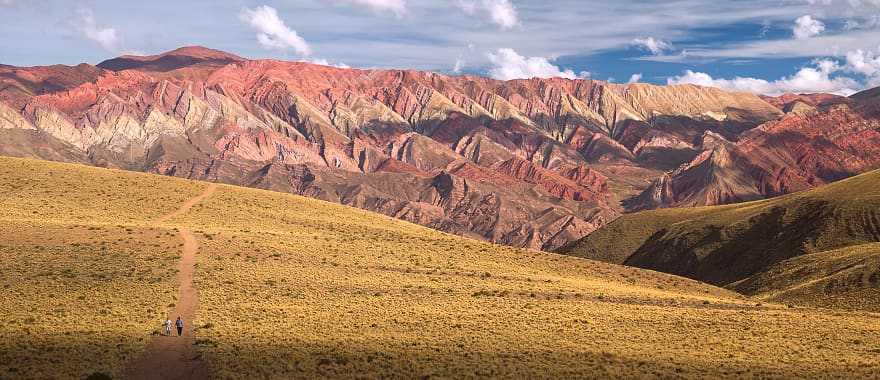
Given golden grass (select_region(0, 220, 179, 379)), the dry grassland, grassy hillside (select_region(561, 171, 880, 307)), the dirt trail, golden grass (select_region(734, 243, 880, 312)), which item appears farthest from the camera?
grassy hillside (select_region(561, 171, 880, 307))

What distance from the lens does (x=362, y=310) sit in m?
53.9

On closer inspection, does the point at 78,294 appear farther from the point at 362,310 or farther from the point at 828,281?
the point at 828,281

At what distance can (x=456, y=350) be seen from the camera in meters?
44.1

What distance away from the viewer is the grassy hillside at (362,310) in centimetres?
4153

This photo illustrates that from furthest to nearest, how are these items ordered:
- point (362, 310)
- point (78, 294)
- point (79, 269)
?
1. point (79, 269)
2. point (362, 310)
3. point (78, 294)

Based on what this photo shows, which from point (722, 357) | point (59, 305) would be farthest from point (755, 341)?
point (59, 305)

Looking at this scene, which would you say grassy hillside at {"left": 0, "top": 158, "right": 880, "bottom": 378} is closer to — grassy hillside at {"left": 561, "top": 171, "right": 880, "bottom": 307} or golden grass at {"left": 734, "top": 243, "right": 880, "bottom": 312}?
golden grass at {"left": 734, "top": 243, "right": 880, "bottom": 312}

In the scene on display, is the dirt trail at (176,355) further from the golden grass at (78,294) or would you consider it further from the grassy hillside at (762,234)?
the grassy hillside at (762,234)

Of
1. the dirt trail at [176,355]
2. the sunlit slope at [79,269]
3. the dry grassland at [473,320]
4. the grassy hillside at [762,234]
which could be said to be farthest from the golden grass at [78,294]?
the grassy hillside at [762,234]

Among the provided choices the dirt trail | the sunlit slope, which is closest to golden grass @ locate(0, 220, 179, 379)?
the sunlit slope

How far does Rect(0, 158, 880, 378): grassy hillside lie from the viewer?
136 ft

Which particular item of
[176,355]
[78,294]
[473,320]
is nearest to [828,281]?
[473,320]

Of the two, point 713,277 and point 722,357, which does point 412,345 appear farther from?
point 713,277

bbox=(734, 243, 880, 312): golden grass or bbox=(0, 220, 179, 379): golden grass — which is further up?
bbox=(734, 243, 880, 312): golden grass
